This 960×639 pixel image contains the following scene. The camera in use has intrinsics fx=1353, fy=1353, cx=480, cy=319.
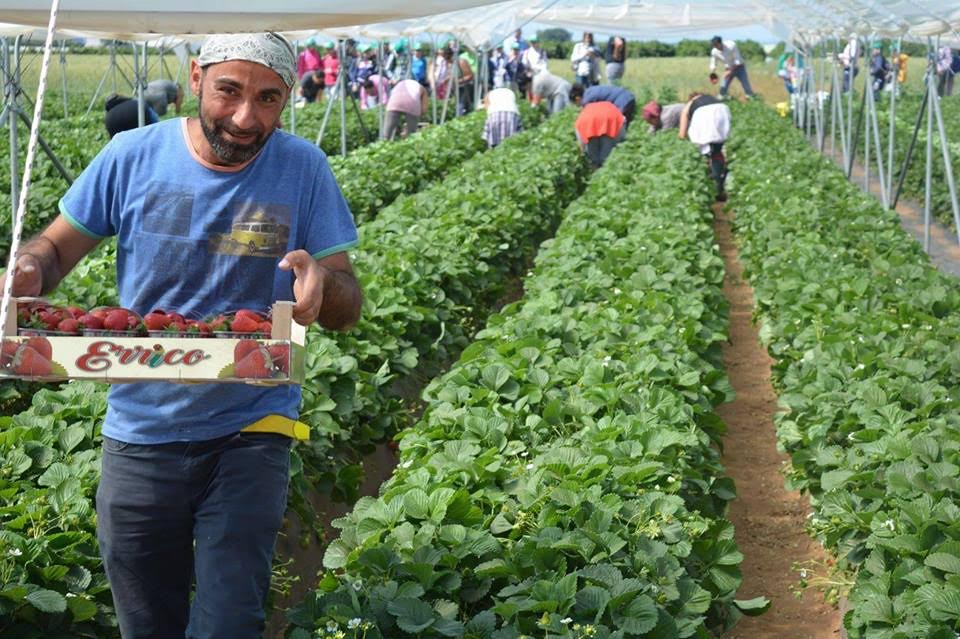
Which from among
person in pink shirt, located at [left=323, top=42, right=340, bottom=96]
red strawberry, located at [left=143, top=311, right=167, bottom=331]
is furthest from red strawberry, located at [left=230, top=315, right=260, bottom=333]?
person in pink shirt, located at [left=323, top=42, right=340, bottom=96]

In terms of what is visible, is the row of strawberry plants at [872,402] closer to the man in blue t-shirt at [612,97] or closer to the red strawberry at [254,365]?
the red strawberry at [254,365]

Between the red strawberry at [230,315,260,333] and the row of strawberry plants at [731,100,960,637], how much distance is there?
6.16 ft

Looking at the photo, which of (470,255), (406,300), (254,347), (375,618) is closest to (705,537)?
(375,618)

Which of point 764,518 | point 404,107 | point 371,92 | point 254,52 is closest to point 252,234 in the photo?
point 254,52

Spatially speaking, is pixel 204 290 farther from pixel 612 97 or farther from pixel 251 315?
pixel 612 97

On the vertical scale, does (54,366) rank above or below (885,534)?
above

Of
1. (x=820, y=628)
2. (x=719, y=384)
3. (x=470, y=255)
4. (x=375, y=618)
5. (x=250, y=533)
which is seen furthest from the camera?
(x=470, y=255)

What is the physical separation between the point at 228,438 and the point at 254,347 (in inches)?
15.5

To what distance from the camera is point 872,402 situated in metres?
5.30

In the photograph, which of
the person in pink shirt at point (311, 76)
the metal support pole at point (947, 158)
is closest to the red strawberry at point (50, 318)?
the metal support pole at point (947, 158)

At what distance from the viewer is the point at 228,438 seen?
2877 mm

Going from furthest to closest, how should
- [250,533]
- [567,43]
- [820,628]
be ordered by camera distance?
[567,43] → [820,628] → [250,533]

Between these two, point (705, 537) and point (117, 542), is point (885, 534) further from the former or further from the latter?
point (117, 542)

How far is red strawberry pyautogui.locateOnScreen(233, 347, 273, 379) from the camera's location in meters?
2.55
